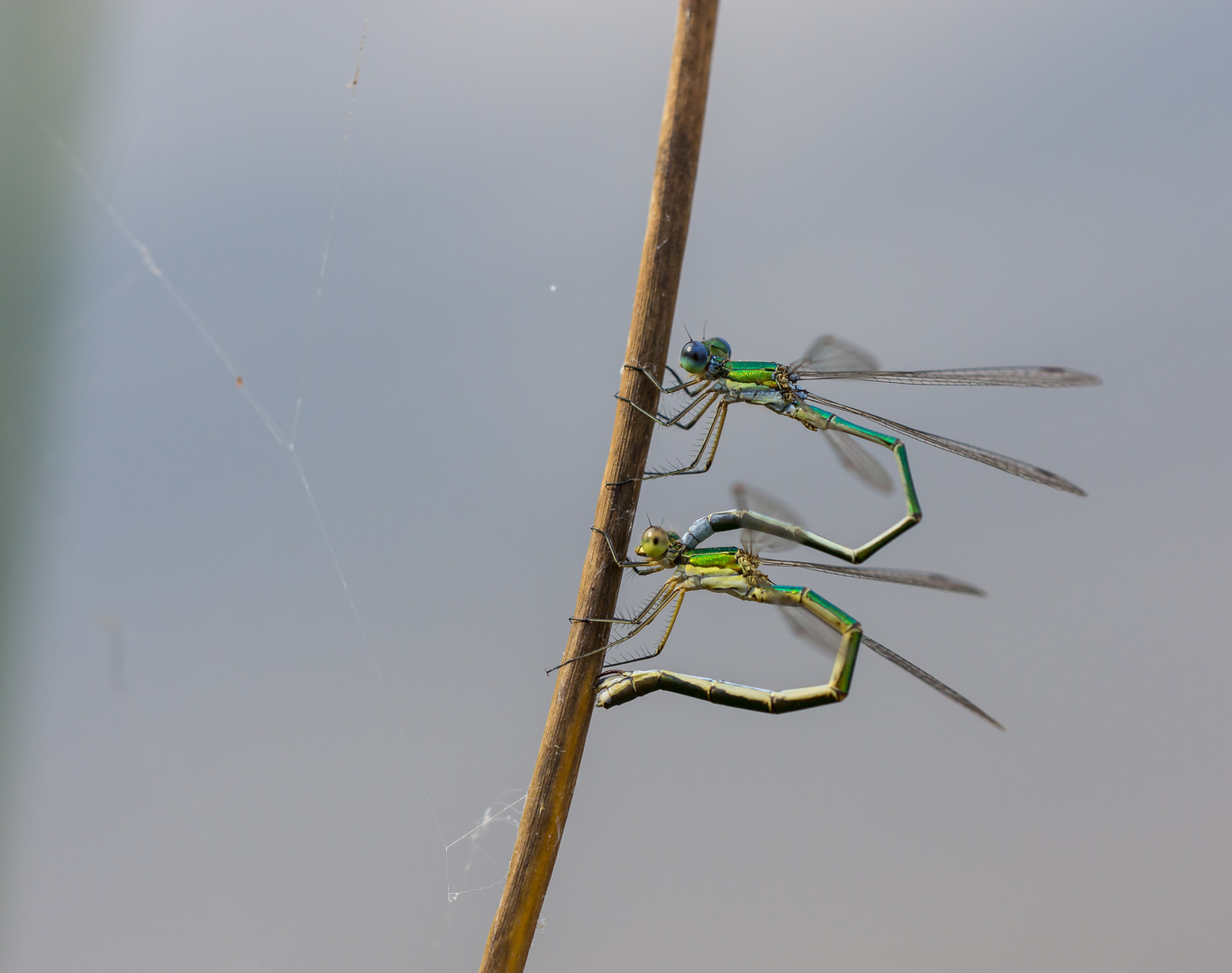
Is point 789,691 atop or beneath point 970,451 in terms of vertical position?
beneath

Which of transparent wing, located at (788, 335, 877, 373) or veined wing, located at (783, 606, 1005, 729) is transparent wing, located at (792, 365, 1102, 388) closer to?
transparent wing, located at (788, 335, 877, 373)

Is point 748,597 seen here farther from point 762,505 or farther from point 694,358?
point 694,358

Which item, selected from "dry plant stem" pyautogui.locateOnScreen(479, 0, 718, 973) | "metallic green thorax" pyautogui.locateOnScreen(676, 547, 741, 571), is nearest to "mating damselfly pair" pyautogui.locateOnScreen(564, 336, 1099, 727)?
"metallic green thorax" pyautogui.locateOnScreen(676, 547, 741, 571)

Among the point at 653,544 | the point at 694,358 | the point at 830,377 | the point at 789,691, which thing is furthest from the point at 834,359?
the point at 789,691

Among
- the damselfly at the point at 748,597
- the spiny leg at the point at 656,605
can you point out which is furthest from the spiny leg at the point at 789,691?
the spiny leg at the point at 656,605

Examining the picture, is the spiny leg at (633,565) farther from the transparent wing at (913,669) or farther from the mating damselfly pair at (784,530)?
the transparent wing at (913,669)

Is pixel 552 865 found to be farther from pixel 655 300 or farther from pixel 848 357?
pixel 848 357
